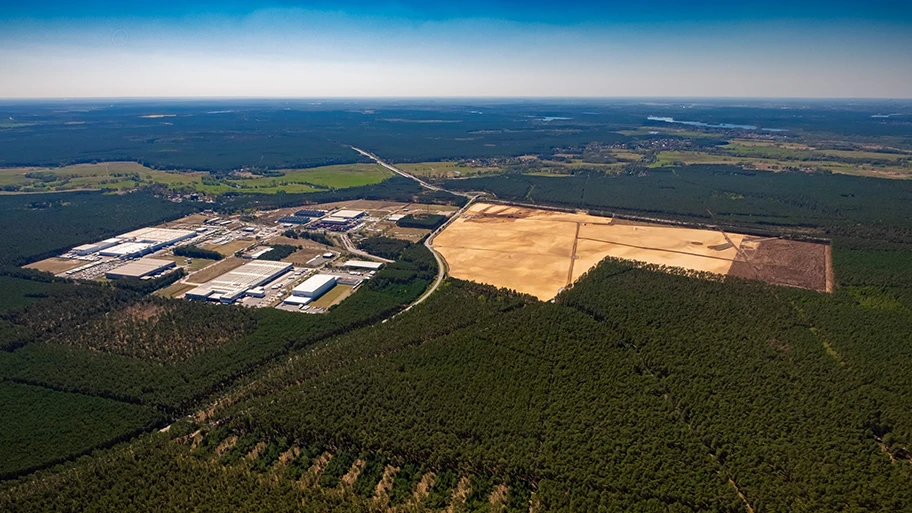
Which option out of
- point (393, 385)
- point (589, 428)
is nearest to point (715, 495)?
point (589, 428)

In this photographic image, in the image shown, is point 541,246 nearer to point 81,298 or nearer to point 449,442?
point 449,442

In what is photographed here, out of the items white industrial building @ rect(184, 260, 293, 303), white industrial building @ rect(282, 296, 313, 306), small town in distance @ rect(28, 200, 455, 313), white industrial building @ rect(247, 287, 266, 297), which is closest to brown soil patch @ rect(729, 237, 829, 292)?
small town in distance @ rect(28, 200, 455, 313)

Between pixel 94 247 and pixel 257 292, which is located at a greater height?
pixel 94 247

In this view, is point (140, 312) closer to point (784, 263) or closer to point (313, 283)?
point (313, 283)

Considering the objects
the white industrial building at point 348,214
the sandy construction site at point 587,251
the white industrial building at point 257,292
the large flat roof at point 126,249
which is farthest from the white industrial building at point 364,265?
the large flat roof at point 126,249

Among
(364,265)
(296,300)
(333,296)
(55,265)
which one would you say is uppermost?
(364,265)

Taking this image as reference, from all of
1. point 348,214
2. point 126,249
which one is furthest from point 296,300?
point 348,214
